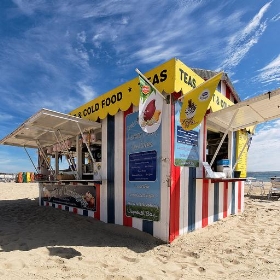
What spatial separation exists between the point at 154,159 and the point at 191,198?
1.20 meters

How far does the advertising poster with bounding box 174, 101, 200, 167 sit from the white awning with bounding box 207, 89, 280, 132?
74 centimetres

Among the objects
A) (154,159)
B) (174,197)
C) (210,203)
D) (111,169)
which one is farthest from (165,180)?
(210,203)

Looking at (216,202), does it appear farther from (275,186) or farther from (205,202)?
(275,186)

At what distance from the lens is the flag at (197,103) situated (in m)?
3.55

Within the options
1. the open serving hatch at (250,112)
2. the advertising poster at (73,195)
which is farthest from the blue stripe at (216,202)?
the advertising poster at (73,195)

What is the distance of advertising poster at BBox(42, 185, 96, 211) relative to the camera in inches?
255

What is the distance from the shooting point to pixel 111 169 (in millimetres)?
5684

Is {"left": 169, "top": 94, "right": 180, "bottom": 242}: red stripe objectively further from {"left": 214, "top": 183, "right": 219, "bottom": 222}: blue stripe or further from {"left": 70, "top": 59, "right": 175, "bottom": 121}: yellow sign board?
{"left": 214, "top": 183, "right": 219, "bottom": 222}: blue stripe

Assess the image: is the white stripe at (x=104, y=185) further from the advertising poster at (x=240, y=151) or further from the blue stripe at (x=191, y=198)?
the advertising poster at (x=240, y=151)

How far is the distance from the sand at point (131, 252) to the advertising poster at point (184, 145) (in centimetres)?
148

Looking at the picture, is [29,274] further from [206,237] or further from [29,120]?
[29,120]

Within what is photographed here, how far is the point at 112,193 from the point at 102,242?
4.56 ft

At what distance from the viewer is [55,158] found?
30.4 feet

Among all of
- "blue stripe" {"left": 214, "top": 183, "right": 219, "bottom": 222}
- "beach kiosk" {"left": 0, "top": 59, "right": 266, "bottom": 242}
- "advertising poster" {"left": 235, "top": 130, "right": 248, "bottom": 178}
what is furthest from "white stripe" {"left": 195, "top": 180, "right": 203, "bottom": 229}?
"advertising poster" {"left": 235, "top": 130, "right": 248, "bottom": 178}
